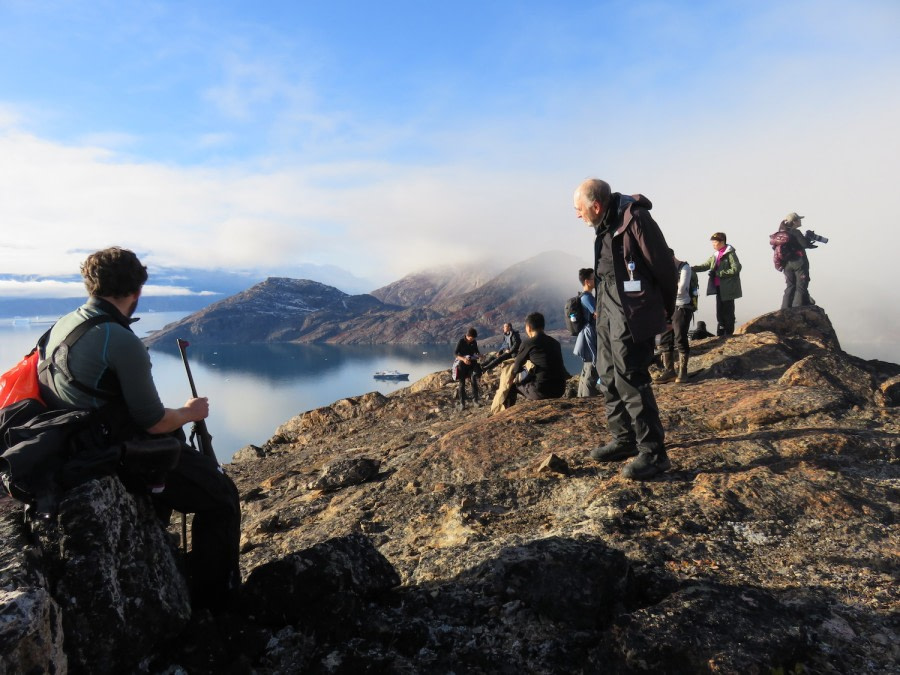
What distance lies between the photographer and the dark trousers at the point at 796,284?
1897 centimetres

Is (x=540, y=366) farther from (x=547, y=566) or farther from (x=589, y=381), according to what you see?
(x=547, y=566)

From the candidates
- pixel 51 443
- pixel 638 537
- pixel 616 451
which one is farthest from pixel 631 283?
pixel 51 443

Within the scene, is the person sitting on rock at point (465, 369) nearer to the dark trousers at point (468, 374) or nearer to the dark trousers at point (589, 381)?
the dark trousers at point (468, 374)

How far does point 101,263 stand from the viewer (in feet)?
12.7

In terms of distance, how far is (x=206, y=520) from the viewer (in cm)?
412

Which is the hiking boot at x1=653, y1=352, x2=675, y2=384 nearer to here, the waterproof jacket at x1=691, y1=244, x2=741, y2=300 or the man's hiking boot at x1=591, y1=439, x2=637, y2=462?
the waterproof jacket at x1=691, y1=244, x2=741, y2=300

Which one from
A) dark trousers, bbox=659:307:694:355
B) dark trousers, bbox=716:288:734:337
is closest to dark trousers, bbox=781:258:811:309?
dark trousers, bbox=716:288:734:337

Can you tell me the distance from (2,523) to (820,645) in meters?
5.19

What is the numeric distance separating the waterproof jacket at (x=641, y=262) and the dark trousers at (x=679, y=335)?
23.6 feet

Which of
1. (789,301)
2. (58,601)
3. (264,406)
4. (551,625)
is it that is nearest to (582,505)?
(551,625)

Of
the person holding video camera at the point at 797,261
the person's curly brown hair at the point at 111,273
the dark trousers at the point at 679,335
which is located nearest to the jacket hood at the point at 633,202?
the person's curly brown hair at the point at 111,273

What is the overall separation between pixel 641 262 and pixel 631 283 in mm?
247

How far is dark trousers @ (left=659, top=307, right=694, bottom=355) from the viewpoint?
13078 mm

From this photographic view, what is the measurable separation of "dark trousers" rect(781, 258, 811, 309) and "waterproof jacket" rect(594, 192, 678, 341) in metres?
16.0
